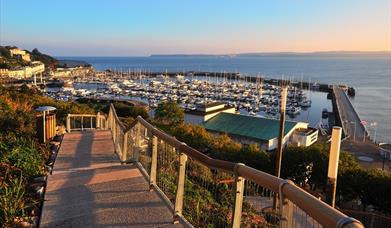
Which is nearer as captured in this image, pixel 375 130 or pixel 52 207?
pixel 52 207

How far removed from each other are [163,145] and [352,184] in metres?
16.5

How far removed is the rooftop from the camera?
41.0 m

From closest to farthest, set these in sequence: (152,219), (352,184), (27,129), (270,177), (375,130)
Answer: (270,177) < (152,219) < (27,129) < (352,184) < (375,130)

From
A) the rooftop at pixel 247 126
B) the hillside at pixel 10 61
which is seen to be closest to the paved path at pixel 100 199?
the rooftop at pixel 247 126

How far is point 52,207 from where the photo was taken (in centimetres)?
534

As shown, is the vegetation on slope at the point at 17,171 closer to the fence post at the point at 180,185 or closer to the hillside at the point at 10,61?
the fence post at the point at 180,185

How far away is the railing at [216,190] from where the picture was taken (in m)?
2.59

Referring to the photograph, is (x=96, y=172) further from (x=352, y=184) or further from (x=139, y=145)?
(x=352, y=184)

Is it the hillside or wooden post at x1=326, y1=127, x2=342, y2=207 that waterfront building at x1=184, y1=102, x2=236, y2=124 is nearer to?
wooden post at x1=326, y1=127, x2=342, y2=207

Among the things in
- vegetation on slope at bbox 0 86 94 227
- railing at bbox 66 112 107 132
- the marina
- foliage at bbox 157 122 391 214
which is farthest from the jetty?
the marina

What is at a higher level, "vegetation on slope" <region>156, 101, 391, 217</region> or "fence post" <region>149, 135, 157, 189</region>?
"fence post" <region>149, 135, 157, 189</region>

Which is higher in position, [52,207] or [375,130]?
[52,207]

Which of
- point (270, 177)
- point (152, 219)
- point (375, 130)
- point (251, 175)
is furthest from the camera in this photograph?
point (375, 130)

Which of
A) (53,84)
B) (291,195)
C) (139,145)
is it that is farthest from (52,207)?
(53,84)
